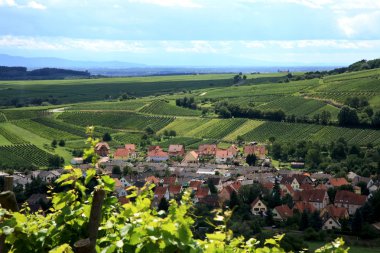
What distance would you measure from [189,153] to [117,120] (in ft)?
77.7

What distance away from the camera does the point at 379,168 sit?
4572 cm

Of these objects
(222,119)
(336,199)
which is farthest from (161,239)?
(222,119)

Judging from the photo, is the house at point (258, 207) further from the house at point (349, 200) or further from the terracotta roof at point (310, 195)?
the house at point (349, 200)

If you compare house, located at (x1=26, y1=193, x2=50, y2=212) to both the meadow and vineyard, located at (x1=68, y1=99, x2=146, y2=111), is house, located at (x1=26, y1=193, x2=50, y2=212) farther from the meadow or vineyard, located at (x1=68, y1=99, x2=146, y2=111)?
vineyard, located at (x1=68, y1=99, x2=146, y2=111)

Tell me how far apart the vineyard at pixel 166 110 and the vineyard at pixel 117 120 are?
2.83m

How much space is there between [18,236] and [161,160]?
5123 centimetres

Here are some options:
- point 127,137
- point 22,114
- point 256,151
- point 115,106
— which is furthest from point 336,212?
point 115,106

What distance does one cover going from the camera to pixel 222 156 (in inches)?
2153

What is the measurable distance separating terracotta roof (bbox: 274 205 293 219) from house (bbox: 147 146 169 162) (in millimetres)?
22874

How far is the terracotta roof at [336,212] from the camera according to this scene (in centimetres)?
3319

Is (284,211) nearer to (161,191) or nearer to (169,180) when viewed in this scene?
(161,191)

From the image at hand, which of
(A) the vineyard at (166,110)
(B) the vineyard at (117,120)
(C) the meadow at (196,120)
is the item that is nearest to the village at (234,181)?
(C) the meadow at (196,120)

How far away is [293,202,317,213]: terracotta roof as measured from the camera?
3384 cm

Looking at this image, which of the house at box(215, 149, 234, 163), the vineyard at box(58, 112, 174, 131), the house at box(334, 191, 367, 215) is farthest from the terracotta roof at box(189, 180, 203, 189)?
the vineyard at box(58, 112, 174, 131)
